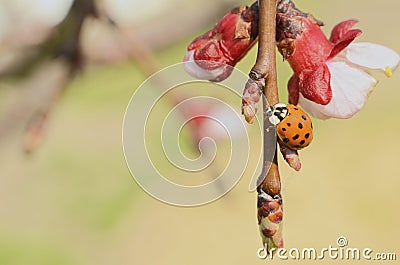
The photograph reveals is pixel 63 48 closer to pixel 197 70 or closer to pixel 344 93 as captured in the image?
pixel 197 70

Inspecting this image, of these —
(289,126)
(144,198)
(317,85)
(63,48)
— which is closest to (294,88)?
(317,85)

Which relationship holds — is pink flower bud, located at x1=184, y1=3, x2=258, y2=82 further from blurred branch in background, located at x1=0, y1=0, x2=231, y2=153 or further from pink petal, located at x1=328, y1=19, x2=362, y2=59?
blurred branch in background, located at x1=0, y1=0, x2=231, y2=153

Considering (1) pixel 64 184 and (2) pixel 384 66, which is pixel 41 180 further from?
(2) pixel 384 66

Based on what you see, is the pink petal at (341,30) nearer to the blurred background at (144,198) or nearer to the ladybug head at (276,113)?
the ladybug head at (276,113)

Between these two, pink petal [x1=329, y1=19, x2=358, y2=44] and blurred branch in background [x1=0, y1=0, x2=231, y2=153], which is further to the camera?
blurred branch in background [x1=0, y1=0, x2=231, y2=153]

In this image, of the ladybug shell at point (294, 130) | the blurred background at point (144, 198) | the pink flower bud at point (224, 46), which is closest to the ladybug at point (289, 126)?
the ladybug shell at point (294, 130)

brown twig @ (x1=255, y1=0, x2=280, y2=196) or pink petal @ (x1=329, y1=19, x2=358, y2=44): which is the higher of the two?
brown twig @ (x1=255, y1=0, x2=280, y2=196)

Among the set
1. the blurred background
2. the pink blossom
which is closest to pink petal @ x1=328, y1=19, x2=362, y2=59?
the pink blossom
